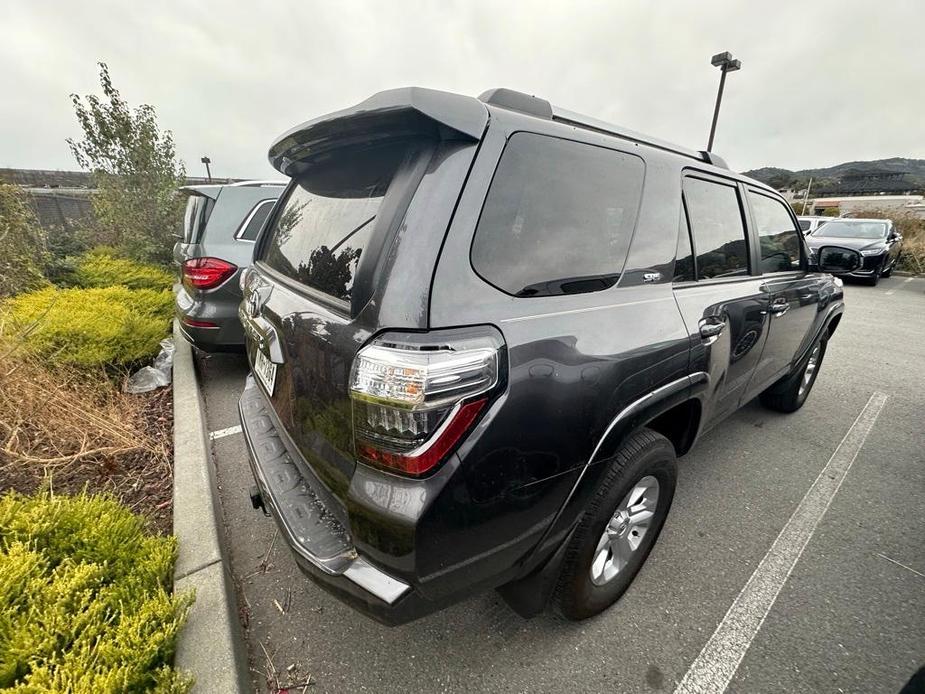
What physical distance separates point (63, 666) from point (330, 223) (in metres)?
1.67

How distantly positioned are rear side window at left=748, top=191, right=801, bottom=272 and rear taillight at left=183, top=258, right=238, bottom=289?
4.05m

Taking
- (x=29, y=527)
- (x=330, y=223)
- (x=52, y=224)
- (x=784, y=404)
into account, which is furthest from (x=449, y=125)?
(x=52, y=224)

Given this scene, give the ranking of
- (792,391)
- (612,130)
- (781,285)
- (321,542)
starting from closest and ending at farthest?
(321,542), (612,130), (781,285), (792,391)

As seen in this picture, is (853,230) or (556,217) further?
(853,230)

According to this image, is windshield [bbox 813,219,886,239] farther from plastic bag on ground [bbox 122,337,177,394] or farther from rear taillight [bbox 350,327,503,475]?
plastic bag on ground [bbox 122,337,177,394]

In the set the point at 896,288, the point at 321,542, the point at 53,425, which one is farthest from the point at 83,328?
the point at 896,288

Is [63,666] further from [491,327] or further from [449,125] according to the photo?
[449,125]

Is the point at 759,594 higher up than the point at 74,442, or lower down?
lower down

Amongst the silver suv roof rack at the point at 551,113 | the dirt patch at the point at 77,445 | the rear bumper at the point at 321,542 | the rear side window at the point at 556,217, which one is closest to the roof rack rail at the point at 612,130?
the silver suv roof rack at the point at 551,113

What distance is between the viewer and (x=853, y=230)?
12.0 metres

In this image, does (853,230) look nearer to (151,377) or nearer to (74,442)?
(151,377)

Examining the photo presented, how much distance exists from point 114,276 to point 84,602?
6.07m

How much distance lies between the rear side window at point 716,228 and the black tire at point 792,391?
1.70m

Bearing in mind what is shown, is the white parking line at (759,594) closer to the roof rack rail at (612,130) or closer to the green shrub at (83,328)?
the roof rack rail at (612,130)
